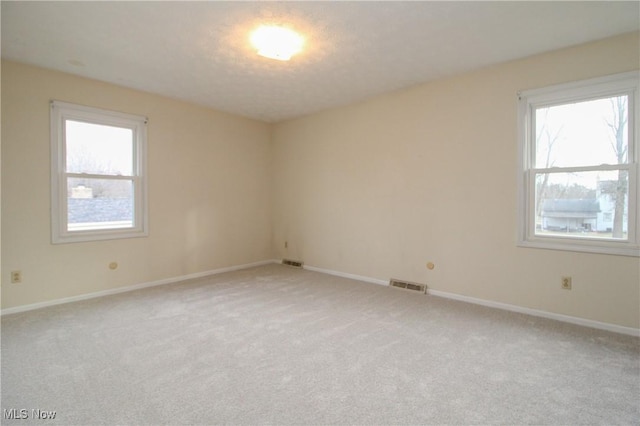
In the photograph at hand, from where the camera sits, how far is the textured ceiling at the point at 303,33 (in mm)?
2398

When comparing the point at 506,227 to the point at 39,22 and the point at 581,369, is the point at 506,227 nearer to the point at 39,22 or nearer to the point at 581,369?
the point at 581,369

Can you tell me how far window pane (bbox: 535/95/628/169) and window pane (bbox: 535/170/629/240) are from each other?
0.45 ft

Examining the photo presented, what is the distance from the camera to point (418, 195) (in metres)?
4.08

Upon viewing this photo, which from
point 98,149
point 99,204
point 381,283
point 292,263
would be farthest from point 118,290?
point 381,283

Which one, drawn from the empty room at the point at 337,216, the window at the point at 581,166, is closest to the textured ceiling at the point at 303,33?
the empty room at the point at 337,216

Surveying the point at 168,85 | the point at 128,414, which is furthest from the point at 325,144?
the point at 128,414

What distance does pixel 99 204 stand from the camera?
3.93 m

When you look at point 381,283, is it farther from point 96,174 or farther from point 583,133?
point 96,174

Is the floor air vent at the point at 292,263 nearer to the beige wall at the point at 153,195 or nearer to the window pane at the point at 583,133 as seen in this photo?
the beige wall at the point at 153,195

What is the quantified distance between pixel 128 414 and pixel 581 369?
2.87 metres

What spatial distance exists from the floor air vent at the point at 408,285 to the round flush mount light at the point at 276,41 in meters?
2.98

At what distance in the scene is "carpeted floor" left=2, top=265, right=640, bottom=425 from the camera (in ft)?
5.86

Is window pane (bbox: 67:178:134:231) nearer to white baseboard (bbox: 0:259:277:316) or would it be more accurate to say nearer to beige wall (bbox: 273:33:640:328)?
white baseboard (bbox: 0:259:277:316)

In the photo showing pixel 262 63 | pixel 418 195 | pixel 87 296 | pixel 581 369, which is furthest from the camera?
pixel 418 195
